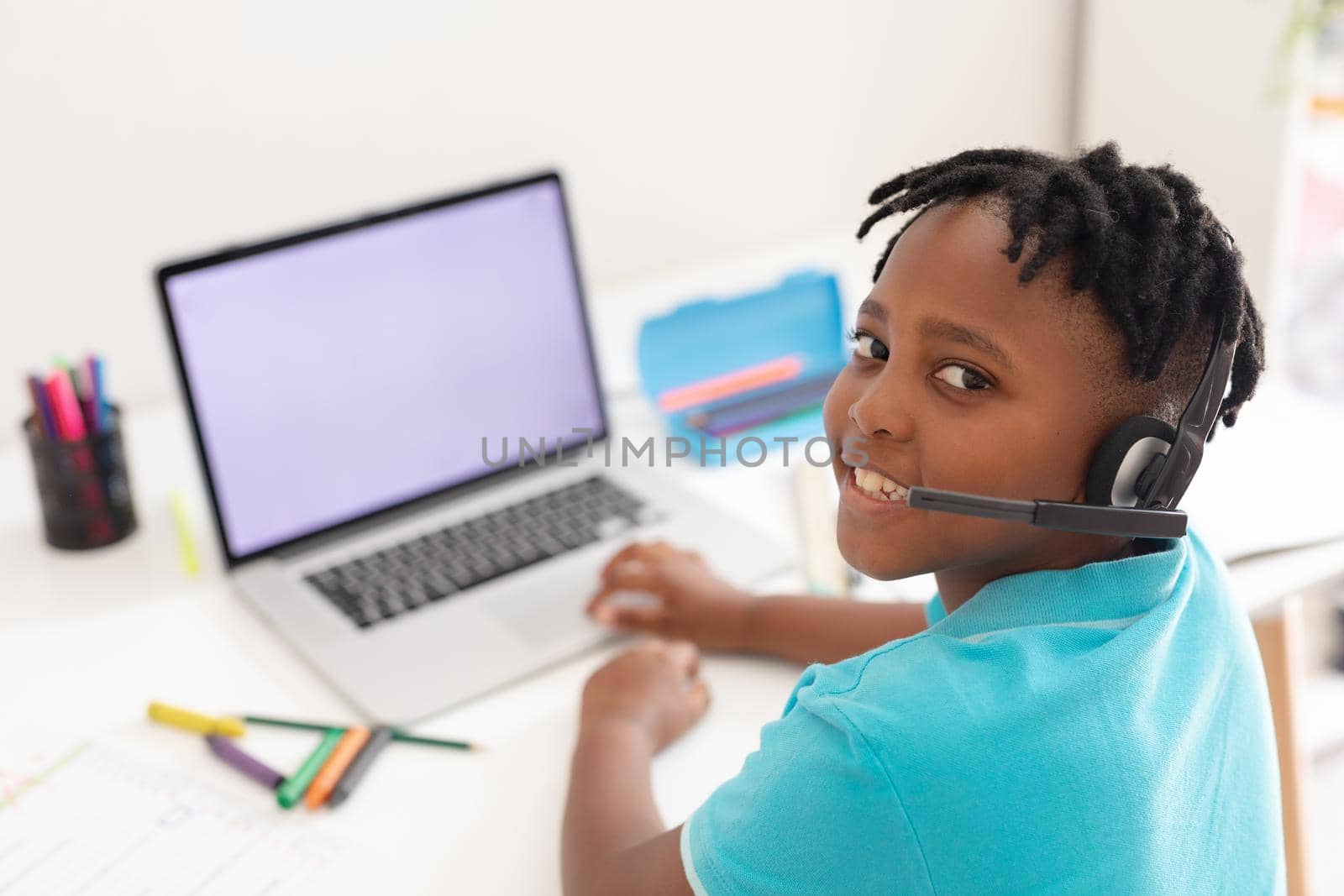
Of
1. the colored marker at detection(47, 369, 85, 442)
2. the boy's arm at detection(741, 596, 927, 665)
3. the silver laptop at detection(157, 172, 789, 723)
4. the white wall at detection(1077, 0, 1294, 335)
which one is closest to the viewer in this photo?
the boy's arm at detection(741, 596, 927, 665)

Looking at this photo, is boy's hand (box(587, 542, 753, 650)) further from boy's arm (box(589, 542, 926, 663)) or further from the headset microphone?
the headset microphone

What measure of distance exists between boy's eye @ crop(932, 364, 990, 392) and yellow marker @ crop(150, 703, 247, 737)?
576 millimetres

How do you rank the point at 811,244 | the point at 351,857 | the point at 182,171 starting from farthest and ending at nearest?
the point at 811,244, the point at 182,171, the point at 351,857

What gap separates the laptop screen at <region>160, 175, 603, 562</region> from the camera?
119 centimetres

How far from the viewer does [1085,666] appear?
2.21ft

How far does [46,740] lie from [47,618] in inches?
7.8

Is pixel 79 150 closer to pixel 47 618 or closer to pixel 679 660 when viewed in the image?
pixel 47 618

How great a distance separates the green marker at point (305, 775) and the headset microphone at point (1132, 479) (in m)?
0.47

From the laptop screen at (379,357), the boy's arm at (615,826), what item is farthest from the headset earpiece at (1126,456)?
the laptop screen at (379,357)

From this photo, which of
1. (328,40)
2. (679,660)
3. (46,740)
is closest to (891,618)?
(679,660)

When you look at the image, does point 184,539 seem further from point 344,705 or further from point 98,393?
point 344,705

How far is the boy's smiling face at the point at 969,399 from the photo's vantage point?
69cm

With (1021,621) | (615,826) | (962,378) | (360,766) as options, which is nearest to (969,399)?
(962,378)

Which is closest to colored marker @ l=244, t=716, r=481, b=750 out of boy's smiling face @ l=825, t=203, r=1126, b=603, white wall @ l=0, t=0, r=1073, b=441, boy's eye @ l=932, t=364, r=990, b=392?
boy's smiling face @ l=825, t=203, r=1126, b=603
